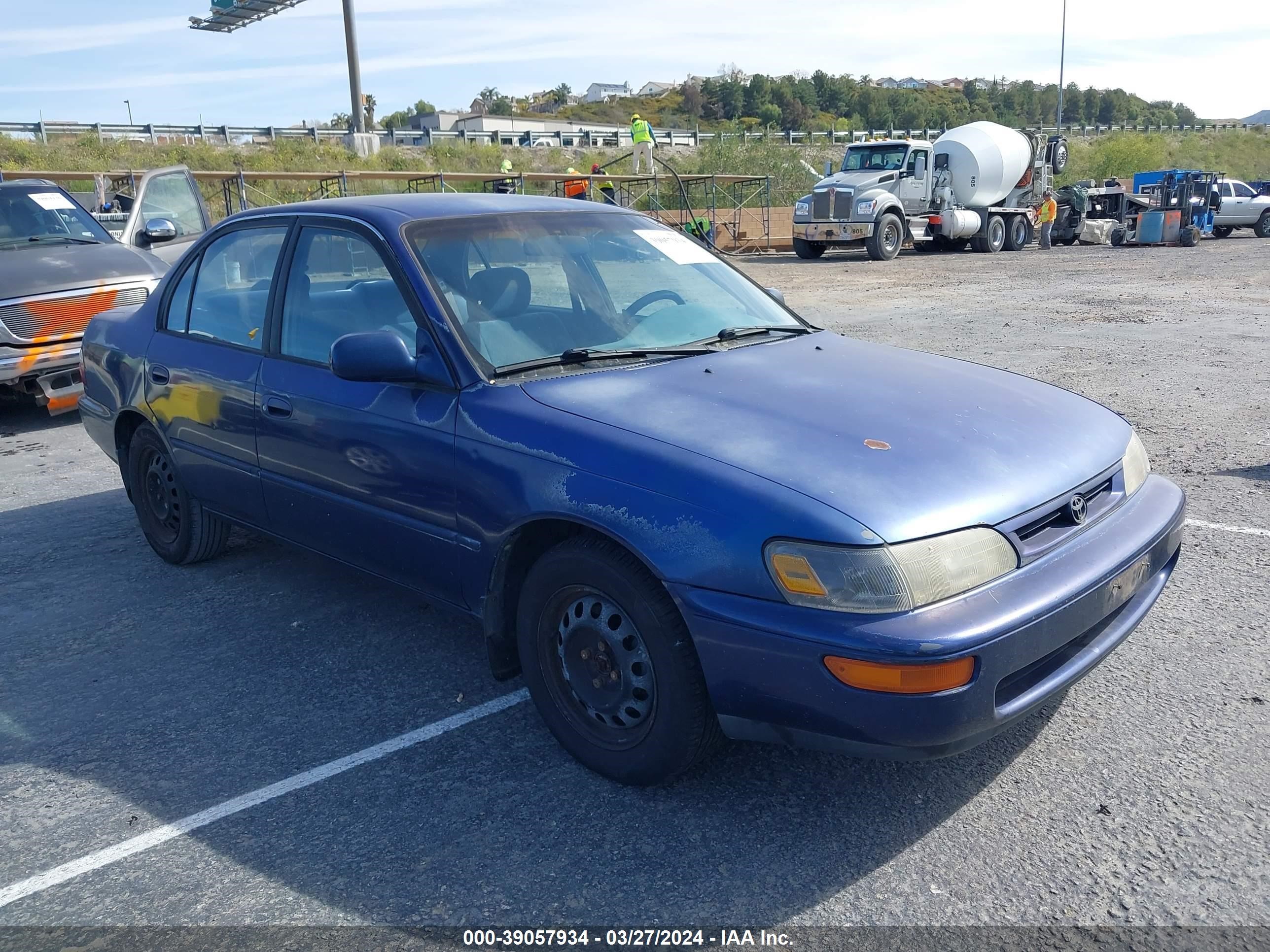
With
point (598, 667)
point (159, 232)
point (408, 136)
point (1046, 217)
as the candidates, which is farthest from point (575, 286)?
point (408, 136)

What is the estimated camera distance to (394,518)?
11.2 feet

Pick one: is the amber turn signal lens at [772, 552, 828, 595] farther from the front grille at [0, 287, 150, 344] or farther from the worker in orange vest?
the worker in orange vest

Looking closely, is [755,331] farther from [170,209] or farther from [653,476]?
[170,209]

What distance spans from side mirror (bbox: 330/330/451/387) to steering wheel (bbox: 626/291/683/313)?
2.64ft

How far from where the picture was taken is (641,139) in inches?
969

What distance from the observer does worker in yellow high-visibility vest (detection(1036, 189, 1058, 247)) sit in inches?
1126

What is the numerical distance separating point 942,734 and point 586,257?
2184mm

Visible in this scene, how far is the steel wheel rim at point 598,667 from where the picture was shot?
110 inches

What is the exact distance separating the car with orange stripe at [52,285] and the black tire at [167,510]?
3.42 metres

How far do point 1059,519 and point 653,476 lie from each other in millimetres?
1090

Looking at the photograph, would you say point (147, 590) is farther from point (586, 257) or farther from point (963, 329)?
point (963, 329)

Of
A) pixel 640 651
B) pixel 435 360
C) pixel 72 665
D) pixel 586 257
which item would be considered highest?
pixel 586 257

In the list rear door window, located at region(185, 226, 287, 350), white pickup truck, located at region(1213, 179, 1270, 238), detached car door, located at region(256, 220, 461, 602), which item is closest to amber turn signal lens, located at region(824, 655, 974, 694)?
detached car door, located at region(256, 220, 461, 602)

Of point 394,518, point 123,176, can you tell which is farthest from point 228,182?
point 394,518
